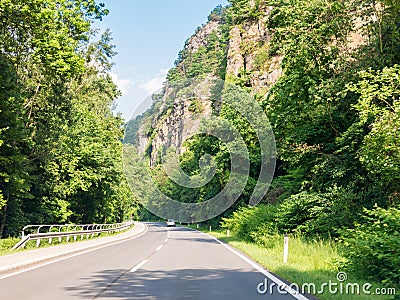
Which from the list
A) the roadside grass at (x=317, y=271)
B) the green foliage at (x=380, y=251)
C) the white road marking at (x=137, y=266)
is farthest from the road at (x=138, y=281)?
the green foliage at (x=380, y=251)

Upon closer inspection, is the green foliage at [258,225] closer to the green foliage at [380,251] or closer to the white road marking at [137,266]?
the white road marking at [137,266]

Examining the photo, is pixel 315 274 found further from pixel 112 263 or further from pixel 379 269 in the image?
pixel 112 263

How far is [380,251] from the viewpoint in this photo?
10180 mm

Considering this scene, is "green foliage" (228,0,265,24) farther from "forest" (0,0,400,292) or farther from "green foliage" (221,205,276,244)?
"green foliage" (221,205,276,244)

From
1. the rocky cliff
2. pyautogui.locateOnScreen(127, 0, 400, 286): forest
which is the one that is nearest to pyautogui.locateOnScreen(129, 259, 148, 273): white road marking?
pyautogui.locateOnScreen(127, 0, 400, 286): forest

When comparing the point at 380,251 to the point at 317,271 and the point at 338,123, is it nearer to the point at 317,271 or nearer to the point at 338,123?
the point at 317,271

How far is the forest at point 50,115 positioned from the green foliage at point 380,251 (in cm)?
1316

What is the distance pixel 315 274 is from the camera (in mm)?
11289

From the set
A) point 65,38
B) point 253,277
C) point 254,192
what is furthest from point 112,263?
point 254,192

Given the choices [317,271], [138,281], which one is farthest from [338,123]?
[138,281]

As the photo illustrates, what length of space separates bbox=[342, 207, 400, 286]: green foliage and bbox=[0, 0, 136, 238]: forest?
13.2 meters

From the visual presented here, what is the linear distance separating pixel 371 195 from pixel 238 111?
3014cm

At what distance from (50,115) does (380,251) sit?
22554 mm

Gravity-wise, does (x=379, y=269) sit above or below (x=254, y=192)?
below
